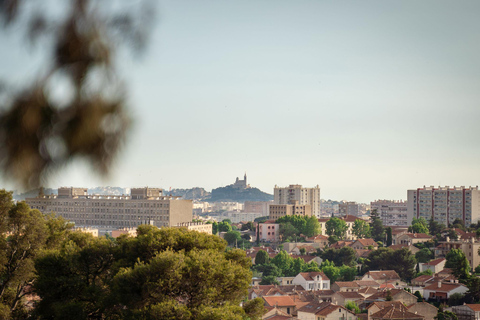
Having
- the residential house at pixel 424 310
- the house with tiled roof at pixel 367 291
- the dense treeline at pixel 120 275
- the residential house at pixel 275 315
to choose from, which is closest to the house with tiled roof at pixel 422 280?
the house with tiled roof at pixel 367 291

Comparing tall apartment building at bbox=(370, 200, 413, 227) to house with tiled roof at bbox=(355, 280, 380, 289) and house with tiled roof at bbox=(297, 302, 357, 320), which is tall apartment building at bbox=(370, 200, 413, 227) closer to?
house with tiled roof at bbox=(355, 280, 380, 289)

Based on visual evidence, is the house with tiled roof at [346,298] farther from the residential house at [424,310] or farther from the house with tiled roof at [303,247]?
the house with tiled roof at [303,247]

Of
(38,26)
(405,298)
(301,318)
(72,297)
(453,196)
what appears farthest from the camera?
(453,196)

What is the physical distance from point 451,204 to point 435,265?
2622 cm

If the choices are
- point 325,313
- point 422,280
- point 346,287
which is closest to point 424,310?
point 325,313

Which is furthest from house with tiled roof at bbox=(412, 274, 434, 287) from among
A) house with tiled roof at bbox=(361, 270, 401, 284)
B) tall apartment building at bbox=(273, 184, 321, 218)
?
tall apartment building at bbox=(273, 184, 321, 218)

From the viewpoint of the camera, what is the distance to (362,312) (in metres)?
23.5

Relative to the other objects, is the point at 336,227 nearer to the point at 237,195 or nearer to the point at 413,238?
the point at 413,238

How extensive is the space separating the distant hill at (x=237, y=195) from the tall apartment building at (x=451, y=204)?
135m

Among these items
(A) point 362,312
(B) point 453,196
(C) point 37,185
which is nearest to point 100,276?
(C) point 37,185

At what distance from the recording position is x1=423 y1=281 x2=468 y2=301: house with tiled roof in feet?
83.5

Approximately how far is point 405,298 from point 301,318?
15.6 ft

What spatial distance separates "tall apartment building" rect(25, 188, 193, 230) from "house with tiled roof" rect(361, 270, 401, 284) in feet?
77.1

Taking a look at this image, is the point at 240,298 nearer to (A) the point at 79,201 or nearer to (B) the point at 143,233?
(B) the point at 143,233
